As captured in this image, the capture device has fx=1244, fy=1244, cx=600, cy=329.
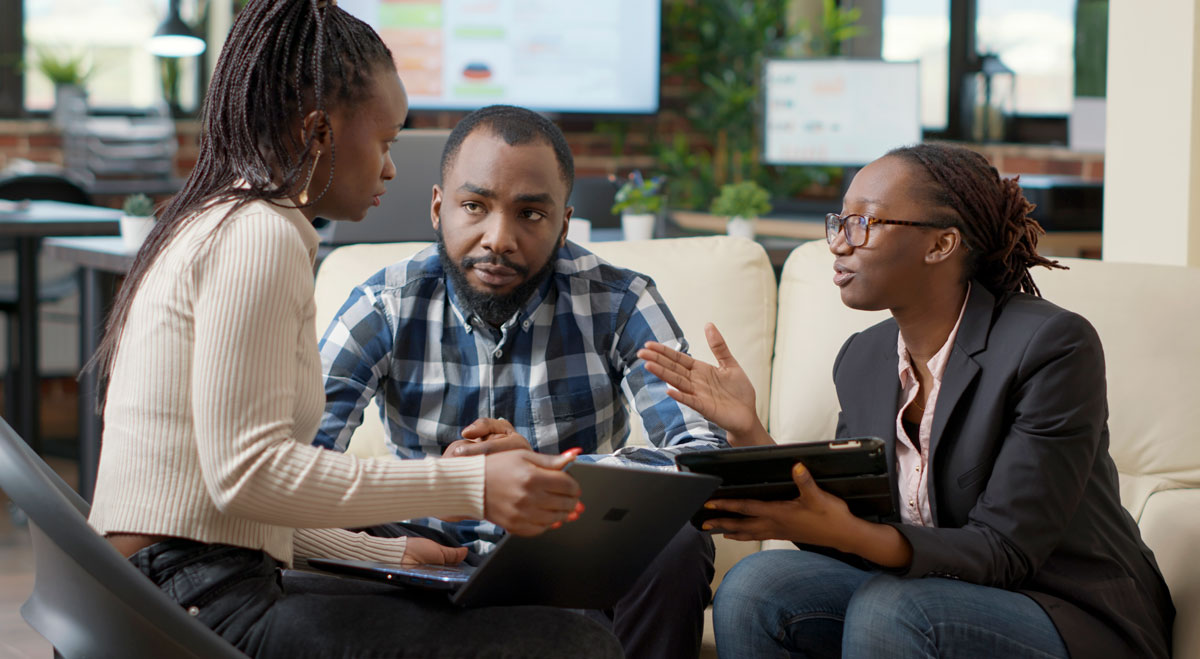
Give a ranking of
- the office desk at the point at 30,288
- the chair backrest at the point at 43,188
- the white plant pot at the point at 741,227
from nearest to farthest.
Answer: the white plant pot at the point at 741,227, the office desk at the point at 30,288, the chair backrest at the point at 43,188

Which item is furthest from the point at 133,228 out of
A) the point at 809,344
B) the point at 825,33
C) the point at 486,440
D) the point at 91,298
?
the point at 825,33

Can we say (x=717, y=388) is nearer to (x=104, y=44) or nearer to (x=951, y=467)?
(x=951, y=467)

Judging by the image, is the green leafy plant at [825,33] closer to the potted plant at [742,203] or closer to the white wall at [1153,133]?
the potted plant at [742,203]

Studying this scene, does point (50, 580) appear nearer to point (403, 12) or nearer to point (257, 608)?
point (257, 608)

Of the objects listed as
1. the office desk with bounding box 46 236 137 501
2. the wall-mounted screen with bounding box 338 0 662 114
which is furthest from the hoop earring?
the wall-mounted screen with bounding box 338 0 662 114

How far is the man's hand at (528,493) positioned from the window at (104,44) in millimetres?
4937

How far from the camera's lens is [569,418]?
6.17 ft

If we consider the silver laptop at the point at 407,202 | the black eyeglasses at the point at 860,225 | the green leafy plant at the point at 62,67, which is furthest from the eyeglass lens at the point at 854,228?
the green leafy plant at the point at 62,67

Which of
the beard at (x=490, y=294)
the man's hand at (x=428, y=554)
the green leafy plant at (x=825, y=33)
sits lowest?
the man's hand at (x=428, y=554)

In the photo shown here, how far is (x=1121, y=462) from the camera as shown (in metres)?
1.94

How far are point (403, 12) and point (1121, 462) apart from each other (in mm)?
3365

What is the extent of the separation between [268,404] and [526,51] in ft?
12.9

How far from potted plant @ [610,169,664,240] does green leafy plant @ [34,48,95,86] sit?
3.25 metres

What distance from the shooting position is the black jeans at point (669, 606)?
1.66m
